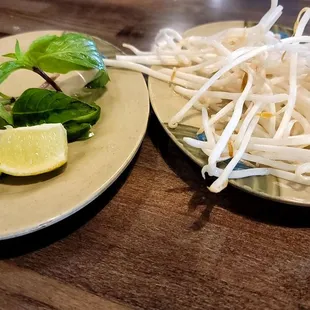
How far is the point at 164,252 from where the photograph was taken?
789 millimetres

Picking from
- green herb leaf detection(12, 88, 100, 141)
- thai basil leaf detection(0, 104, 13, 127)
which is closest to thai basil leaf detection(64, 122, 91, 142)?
green herb leaf detection(12, 88, 100, 141)

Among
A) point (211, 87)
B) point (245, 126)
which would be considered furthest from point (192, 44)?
point (245, 126)

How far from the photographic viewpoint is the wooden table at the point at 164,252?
2.34 feet

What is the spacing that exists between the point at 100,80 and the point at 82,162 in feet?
1.03

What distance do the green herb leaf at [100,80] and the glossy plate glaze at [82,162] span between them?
0.7 inches

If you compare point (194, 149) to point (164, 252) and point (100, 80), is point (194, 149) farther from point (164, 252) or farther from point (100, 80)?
point (100, 80)

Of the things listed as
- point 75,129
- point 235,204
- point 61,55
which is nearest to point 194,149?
point 235,204

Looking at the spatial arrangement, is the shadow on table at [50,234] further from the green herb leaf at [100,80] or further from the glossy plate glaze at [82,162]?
the green herb leaf at [100,80]

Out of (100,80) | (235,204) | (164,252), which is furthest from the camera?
(100,80)

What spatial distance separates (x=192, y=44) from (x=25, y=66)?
19.9 inches

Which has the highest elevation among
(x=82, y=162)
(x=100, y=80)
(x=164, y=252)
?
(x=100, y=80)

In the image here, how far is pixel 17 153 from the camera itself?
0.87 metres

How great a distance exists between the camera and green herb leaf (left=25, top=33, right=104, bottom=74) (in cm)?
100

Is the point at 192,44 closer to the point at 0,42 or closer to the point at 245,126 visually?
the point at 245,126
